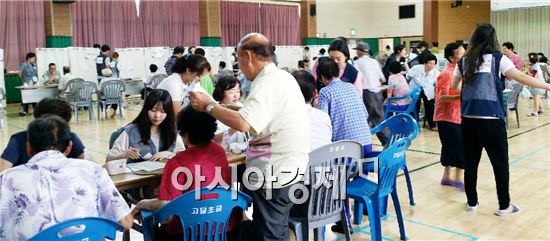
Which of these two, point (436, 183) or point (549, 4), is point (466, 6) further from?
point (436, 183)

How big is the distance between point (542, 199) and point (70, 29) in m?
12.4

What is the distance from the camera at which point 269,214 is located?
7.36 feet

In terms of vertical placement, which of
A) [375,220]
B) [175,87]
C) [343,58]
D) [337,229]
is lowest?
[337,229]

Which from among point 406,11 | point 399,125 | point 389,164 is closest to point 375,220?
point 389,164

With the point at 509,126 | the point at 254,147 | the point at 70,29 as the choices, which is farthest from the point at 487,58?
the point at 70,29

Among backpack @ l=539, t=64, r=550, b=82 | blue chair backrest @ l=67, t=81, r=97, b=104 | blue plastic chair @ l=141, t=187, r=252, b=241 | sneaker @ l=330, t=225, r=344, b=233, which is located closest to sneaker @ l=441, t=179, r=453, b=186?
sneaker @ l=330, t=225, r=344, b=233

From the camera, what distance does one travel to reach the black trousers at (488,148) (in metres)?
3.56

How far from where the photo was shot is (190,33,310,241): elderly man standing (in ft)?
7.08

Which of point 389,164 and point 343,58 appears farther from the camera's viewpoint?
point 343,58

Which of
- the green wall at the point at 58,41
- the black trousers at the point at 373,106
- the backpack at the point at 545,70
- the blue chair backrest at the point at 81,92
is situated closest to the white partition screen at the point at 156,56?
the green wall at the point at 58,41

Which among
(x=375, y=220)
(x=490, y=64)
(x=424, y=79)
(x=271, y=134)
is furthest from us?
(x=424, y=79)

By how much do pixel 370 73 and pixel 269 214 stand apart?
159 inches

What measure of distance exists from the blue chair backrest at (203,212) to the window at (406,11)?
1850cm

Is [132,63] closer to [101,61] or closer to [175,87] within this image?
[101,61]
